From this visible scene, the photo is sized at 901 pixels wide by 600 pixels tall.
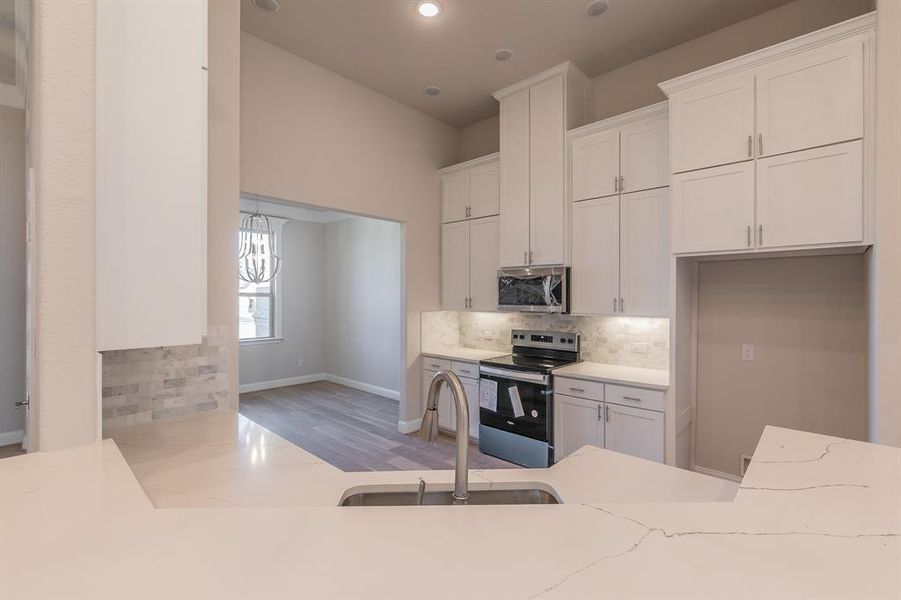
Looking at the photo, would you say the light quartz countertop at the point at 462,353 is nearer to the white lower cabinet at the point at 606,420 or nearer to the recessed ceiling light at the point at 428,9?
the white lower cabinet at the point at 606,420

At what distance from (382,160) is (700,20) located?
2.71 meters

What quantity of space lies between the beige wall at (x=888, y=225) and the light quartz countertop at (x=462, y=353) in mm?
2650

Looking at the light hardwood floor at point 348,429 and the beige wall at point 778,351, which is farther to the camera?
the light hardwood floor at point 348,429

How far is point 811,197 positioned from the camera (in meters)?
2.32

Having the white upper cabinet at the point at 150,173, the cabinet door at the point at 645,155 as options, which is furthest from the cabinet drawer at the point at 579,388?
the white upper cabinet at the point at 150,173

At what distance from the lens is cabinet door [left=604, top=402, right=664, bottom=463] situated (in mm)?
2877

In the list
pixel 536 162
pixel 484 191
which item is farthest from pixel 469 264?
pixel 536 162

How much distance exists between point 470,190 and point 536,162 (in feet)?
2.76

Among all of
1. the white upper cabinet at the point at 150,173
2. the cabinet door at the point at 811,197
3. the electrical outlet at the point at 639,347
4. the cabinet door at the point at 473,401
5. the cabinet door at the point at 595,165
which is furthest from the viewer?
the cabinet door at the point at 473,401

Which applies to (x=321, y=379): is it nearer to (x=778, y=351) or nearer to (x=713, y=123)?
(x=778, y=351)

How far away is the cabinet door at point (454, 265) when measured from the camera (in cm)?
436

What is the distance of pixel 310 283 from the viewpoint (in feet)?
22.8

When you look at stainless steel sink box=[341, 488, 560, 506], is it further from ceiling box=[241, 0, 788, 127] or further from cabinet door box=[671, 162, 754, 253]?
ceiling box=[241, 0, 788, 127]

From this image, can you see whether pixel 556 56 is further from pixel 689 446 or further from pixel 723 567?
pixel 723 567
